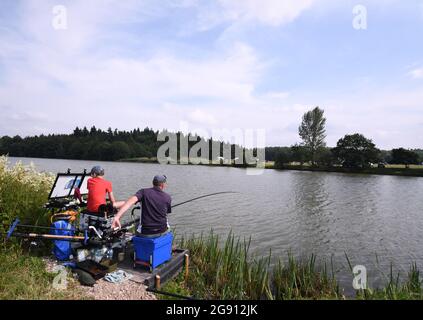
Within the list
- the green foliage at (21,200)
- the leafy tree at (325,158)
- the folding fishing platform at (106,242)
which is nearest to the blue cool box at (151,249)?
the folding fishing platform at (106,242)

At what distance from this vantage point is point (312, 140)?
320ft

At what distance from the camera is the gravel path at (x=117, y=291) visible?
5.69 metres

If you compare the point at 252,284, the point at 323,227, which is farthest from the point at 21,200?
the point at 323,227

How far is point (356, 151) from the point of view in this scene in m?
88.4

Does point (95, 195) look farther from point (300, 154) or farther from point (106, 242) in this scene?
point (300, 154)

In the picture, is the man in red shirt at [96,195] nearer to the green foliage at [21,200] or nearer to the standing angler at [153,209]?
the standing angler at [153,209]

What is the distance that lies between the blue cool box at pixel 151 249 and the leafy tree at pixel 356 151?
90015mm

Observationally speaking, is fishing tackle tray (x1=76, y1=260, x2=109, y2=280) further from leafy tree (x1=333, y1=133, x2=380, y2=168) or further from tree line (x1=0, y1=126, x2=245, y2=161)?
tree line (x1=0, y1=126, x2=245, y2=161)

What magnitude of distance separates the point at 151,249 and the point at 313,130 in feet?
325
